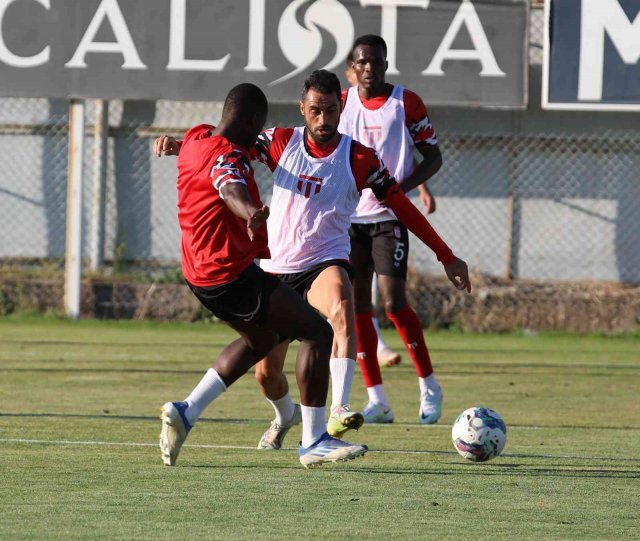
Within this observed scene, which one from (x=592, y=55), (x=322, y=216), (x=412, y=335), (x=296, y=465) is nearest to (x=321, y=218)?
(x=322, y=216)

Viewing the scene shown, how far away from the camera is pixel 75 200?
16.0 meters

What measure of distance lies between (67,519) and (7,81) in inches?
447

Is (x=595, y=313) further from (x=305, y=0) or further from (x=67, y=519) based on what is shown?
(x=67, y=519)

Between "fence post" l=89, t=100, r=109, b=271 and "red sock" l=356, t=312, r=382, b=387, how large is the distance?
831cm

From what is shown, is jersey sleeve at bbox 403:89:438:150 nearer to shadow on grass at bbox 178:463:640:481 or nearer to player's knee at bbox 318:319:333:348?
player's knee at bbox 318:319:333:348

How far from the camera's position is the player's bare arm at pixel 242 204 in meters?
5.93

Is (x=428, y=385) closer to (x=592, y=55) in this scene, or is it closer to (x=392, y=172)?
(x=392, y=172)

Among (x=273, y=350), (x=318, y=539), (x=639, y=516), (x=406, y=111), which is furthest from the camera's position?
(x=406, y=111)

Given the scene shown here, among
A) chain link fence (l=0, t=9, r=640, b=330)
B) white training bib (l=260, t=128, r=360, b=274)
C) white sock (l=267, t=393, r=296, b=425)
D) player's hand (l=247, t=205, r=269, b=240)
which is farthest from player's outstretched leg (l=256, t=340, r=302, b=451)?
chain link fence (l=0, t=9, r=640, b=330)

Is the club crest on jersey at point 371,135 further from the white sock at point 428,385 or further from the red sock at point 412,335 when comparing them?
the white sock at point 428,385

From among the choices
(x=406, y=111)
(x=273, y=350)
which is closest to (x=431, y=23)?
(x=406, y=111)

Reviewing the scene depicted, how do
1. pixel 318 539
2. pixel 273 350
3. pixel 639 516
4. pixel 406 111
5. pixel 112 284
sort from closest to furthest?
1. pixel 318 539
2. pixel 639 516
3. pixel 273 350
4. pixel 406 111
5. pixel 112 284

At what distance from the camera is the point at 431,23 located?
15.4m

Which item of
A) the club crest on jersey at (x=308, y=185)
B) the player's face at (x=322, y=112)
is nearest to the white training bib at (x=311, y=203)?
the club crest on jersey at (x=308, y=185)
